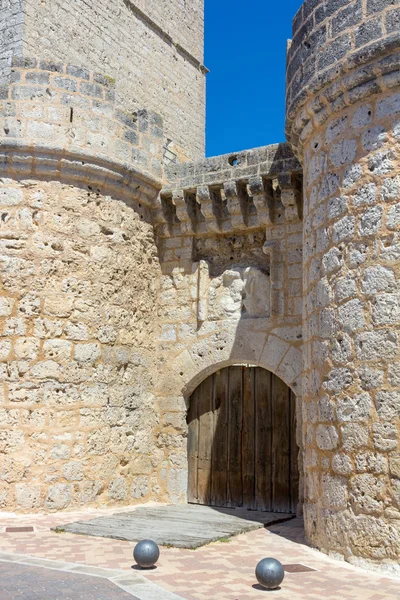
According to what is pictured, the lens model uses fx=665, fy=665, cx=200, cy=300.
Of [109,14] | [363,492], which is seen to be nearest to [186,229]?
[363,492]

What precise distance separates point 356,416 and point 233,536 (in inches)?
66.4

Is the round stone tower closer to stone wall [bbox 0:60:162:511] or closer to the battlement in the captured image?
the battlement

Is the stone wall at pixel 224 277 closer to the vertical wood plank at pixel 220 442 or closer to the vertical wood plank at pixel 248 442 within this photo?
the vertical wood plank at pixel 220 442

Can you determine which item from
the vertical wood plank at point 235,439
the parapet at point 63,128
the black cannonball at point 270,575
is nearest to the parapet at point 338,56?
the parapet at point 63,128

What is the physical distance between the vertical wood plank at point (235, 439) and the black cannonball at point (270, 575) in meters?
3.56

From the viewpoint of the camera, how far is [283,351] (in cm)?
707

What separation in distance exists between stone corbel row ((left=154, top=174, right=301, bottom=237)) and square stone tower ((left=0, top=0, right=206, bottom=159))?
1526 millimetres

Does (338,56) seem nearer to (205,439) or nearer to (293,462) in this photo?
(293,462)

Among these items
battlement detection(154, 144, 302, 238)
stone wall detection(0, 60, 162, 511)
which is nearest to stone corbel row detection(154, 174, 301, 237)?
battlement detection(154, 144, 302, 238)

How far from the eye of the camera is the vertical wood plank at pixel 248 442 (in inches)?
288

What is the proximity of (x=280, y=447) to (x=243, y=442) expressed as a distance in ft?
1.50

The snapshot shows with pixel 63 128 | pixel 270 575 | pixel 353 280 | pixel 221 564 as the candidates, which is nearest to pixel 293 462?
pixel 221 564

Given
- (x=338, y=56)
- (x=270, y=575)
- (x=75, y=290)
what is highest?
(x=338, y=56)

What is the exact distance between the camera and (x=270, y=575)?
12.4ft
